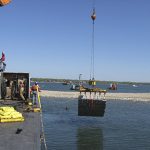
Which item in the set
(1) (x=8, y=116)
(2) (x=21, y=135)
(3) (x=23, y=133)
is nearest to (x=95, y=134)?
(1) (x=8, y=116)

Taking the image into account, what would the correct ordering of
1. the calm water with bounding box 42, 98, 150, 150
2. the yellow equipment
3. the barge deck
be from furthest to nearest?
1. the calm water with bounding box 42, 98, 150, 150
2. the yellow equipment
3. the barge deck

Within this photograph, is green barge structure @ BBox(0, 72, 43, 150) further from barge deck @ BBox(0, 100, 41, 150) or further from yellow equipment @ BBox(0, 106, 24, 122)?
yellow equipment @ BBox(0, 106, 24, 122)

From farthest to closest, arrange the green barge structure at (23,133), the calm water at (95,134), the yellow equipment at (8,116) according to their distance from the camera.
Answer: the calm water at (95,134) → the yellow equipment at (8,116) → the green barge structure at (23,133)

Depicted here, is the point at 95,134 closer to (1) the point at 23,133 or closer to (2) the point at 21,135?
(1) the point at 23,133

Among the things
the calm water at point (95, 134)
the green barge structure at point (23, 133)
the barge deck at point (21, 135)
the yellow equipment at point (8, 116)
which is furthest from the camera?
the calm water at point (95, 134)

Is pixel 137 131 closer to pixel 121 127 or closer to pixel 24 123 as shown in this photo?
pixel 121 127

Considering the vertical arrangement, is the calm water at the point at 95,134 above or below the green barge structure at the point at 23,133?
below

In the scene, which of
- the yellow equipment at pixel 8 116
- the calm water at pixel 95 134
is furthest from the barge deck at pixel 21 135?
the calm water at pixel 95 134

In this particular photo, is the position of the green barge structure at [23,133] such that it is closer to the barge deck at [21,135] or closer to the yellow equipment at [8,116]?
the barge deck at [21,135]

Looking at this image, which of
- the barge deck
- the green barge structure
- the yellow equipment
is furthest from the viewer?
the yellow equipment

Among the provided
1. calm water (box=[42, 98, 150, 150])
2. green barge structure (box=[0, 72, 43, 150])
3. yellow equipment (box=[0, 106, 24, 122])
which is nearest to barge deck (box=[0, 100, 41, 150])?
green barge structure (box=[0, 72, 43, 150])

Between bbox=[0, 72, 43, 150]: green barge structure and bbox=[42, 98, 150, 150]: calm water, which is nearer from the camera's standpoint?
bbox=[0, 72, 43, 150]: green barge structure

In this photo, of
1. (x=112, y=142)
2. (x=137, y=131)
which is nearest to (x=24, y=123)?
(x=112, y=142)

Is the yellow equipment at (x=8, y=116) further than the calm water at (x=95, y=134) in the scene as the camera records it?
No
